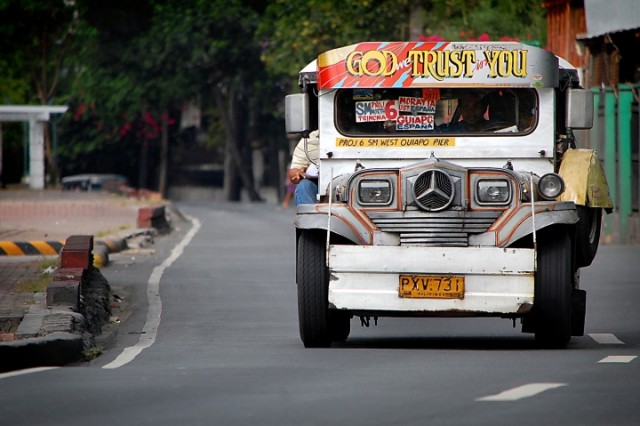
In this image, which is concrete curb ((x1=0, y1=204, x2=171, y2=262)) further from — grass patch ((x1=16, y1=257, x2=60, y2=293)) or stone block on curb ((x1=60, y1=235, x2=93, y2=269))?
stone block on curb ((x1=60, y1=235, x2=93, y2=269))

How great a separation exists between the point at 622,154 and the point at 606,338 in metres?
14.2

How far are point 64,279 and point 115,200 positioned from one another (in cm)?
2997

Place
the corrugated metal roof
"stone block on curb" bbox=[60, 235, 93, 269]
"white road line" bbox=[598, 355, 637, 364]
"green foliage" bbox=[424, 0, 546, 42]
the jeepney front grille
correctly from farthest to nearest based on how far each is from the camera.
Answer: "green foliage" bbox=[424, 0, 546, 42]
the corrugated metal roof
"stone block on curb" bbox=[60, 235, 93, 269]
the jeepney front grille
"white road line" bbox=[598, 355, 637, 364]

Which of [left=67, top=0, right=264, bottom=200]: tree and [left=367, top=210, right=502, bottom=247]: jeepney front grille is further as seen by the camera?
[left=67, top=0, right=264, bottom=200]: tree

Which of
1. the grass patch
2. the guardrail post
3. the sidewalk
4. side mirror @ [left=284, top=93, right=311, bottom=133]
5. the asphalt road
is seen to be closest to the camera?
the asphalt road

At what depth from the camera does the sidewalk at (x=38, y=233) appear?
13275mm

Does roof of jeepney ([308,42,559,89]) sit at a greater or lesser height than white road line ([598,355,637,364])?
greater

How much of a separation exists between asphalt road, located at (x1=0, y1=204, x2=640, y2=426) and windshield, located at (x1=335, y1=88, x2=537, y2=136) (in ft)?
5.38

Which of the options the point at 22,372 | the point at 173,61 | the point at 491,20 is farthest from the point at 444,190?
the point at 173,61

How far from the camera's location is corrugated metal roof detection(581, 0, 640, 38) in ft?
95.0

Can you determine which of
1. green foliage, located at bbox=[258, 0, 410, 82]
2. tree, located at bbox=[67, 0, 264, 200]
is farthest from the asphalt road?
tree, located at bbox=[67, 0, 264, 200]

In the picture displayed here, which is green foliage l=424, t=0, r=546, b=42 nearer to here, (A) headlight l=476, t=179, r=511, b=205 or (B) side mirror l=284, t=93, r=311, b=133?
(B) side mirror l=284, t=93, r=311, b=133

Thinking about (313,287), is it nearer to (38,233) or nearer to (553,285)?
(553,285)

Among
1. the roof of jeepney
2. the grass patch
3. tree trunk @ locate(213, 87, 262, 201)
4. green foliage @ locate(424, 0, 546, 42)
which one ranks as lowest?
the grass patch
